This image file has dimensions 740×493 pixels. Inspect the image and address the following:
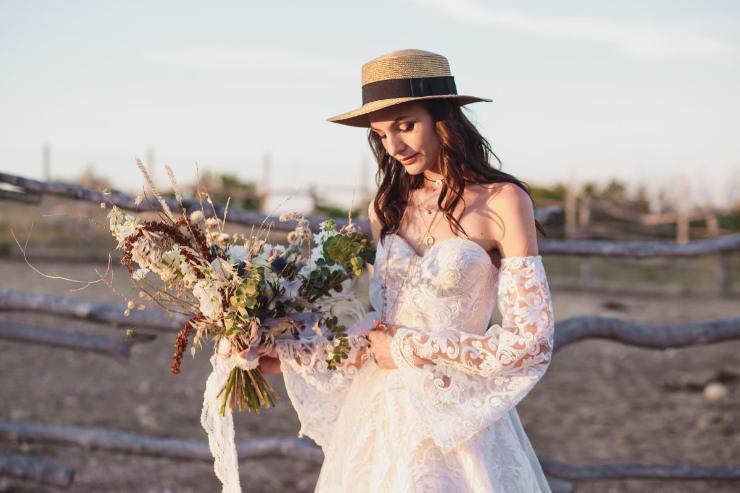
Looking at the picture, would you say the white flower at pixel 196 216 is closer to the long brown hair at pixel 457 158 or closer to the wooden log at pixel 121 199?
the long brown hair at pixel 457 158

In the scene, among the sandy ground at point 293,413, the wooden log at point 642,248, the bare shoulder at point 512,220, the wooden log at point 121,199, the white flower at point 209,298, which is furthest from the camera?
the sandy ground at point 293,413

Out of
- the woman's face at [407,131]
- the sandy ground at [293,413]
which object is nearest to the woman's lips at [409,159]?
the woman's face at [407,131]

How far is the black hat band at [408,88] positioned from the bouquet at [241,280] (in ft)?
1.31

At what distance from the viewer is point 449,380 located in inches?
89.1

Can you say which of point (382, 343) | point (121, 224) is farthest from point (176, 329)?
point (382, 343)

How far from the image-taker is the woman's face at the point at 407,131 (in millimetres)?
2342

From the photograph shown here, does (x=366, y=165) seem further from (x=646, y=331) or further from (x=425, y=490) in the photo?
(x=425, y=490)

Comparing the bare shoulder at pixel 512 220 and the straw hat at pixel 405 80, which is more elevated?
the straw hat at pixel 405 80

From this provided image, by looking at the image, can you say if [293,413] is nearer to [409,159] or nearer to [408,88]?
[409,159]

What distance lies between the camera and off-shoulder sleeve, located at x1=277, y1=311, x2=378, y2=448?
2.43 meters

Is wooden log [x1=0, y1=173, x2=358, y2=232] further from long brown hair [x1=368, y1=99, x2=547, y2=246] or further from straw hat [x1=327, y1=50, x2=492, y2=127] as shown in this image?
straw hat [x1=327, y1=50, x2=492, y2=127]

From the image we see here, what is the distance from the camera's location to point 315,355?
2.42 metres

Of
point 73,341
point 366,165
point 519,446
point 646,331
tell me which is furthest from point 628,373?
point 366,165

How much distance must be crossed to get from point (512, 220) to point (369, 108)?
1.63 feet
